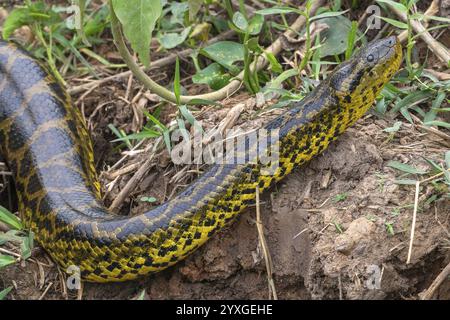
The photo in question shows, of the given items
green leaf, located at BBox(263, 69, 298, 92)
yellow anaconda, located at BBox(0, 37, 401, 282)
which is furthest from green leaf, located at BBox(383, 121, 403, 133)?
green leaf, located at BBox(263, 69, 298, 92)

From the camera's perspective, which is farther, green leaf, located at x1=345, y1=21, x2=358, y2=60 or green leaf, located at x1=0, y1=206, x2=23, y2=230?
green leaf, located at x1=345, y1=21, x2=358, y2=60

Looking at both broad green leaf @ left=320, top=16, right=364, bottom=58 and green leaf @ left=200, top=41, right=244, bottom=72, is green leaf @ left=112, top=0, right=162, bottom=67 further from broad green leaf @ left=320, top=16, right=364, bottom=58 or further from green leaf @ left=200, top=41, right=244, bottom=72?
broad green leaf @ left=320, top=16, right=364, bottom=58

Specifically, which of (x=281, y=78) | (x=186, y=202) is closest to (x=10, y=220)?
(x=186, y=202)

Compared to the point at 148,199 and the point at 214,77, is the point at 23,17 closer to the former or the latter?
the point at 214,77

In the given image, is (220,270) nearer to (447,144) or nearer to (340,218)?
(340,218)

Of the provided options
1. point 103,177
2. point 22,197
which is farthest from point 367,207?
point 22,197

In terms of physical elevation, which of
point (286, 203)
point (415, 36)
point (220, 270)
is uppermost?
point (415, 36)

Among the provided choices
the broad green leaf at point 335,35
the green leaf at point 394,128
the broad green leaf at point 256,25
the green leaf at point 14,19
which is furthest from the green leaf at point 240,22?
the green leaf at point 14,19
